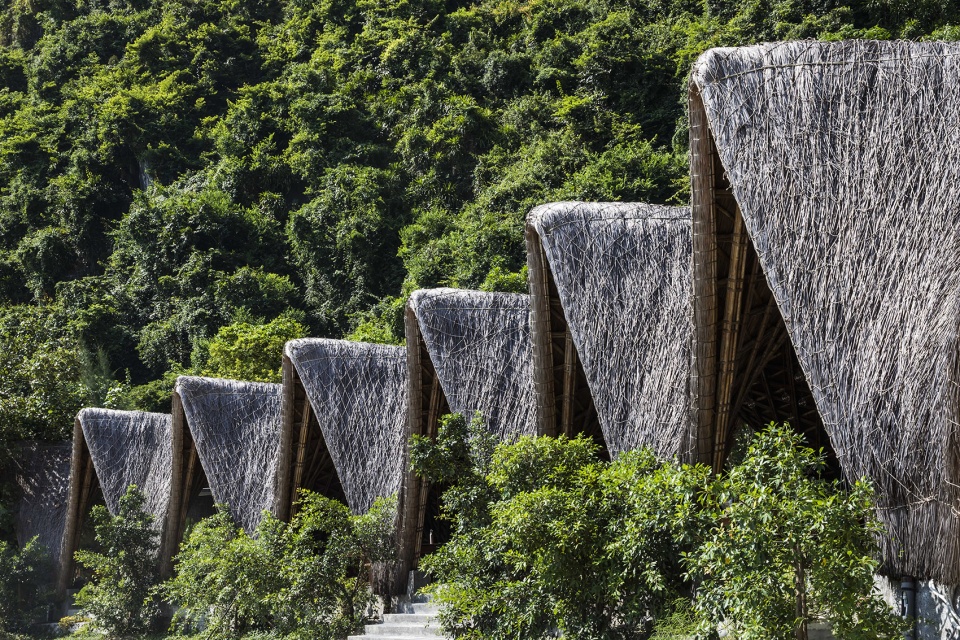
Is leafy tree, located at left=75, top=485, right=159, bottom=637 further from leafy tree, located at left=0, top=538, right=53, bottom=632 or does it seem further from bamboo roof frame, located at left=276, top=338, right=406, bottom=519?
bamboo roof frame, located at left=276, top=338, right=406, bottom=519

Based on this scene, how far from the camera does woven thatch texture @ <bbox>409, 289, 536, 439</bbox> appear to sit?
11219 mm

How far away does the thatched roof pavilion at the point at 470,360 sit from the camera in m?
11.2

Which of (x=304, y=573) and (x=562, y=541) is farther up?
(x=562, y=541)

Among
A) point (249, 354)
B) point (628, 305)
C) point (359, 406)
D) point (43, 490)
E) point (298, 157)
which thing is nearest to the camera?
point (628, 305)

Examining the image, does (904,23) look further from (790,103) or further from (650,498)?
(650,498)

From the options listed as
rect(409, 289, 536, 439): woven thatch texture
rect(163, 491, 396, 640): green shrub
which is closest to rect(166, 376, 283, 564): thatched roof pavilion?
rect(163, 491, 396, 640): green shrub

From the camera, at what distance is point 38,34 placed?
40719mm

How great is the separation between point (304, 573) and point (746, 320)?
18.1ft

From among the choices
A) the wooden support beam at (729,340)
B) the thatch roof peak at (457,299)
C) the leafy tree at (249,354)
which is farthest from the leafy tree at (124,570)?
the wooden support beam at (729,340)

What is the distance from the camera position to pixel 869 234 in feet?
21.6

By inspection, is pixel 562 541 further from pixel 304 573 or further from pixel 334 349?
pixel 334 349

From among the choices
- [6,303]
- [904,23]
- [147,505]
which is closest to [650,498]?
[147,505]

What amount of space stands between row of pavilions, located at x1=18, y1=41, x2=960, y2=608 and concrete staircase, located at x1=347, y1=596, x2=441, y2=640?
600 mm

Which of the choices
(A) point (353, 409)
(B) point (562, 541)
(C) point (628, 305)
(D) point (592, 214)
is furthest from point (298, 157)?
(B) point (562, 541)
